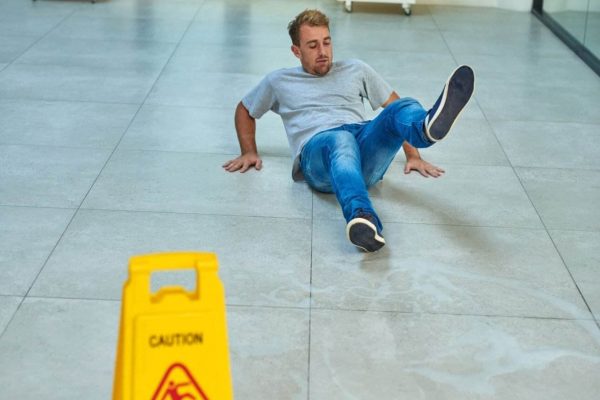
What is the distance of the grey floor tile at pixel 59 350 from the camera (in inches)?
91.9

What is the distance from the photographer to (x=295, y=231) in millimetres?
3279

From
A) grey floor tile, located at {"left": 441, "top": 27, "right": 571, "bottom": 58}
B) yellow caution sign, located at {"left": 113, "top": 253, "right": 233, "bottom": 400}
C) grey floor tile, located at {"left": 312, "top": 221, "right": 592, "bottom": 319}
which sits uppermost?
yellow caution sign, located at {"left": 113, "top": 253, "right": 233, "bottom": 400}

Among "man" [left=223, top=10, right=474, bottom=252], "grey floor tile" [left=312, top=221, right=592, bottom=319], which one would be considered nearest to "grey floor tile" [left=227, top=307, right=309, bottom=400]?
"grey floor tile" [left=312, top=221, right=592, bottom=319]

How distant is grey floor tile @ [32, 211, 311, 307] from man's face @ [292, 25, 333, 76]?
26.1 inches

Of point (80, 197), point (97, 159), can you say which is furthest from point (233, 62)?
point (80, 197)

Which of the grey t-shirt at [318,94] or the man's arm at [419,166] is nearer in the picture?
the grey t-shirt at [318,94]

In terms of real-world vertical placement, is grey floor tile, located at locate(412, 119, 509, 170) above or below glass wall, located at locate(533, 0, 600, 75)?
below

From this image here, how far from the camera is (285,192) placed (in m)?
3.61

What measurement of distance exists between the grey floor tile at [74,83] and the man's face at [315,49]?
121 centimetres

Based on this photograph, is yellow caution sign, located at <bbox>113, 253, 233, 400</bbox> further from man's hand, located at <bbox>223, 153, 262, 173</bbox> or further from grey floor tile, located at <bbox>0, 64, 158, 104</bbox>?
→ grey floor tile, located at <bbox>0, 64, 158, 104</bbox>

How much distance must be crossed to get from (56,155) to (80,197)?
0.47 meters

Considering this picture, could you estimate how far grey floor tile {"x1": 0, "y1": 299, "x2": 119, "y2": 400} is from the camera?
2334mm

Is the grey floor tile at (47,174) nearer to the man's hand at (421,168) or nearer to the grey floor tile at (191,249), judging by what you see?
the grey floor tile at (191,249)

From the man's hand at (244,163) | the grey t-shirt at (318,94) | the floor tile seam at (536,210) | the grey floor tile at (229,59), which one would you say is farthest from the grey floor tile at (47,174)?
the floor tile seam at (536,210)
